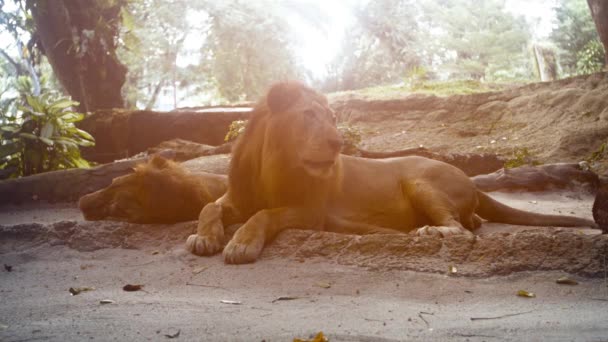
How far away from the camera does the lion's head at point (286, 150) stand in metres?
3.84

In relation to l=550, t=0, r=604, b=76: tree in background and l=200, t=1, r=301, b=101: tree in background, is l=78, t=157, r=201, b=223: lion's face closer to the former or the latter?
l=200, t=1, r=301, b=101: tree in background

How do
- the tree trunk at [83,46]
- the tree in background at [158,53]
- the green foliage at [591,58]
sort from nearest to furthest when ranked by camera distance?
the tree trunk at [83,46] → the green foliage at [591,58] → the tree in background at [158,53]

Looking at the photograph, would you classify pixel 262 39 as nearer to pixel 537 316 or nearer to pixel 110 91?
pixel 110 91

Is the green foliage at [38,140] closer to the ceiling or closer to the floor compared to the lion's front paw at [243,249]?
closer to the ceiling

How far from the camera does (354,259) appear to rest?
3.30m

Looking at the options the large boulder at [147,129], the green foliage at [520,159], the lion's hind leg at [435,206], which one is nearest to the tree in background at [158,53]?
the large boulder at [147,129]

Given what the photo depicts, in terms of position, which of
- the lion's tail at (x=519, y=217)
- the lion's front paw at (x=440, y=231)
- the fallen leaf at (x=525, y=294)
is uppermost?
the fallen leaf at (x=525, y=294)

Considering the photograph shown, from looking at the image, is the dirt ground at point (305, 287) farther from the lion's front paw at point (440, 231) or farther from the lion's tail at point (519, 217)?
the lion's front paw at point (440, 231)

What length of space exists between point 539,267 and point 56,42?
10.9 metres

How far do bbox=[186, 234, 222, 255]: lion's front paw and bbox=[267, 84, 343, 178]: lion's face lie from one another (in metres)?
0.70

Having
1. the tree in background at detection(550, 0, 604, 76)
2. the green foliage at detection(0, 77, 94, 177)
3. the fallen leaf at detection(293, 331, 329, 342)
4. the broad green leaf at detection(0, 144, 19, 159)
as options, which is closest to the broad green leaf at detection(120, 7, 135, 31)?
the green foliage at detection(0, 77, 94, 177)


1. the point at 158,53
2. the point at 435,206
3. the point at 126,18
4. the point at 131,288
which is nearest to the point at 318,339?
the point at 131,288

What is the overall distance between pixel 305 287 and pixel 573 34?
20050mm

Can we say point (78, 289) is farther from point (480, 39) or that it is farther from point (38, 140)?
point (480, 39)
